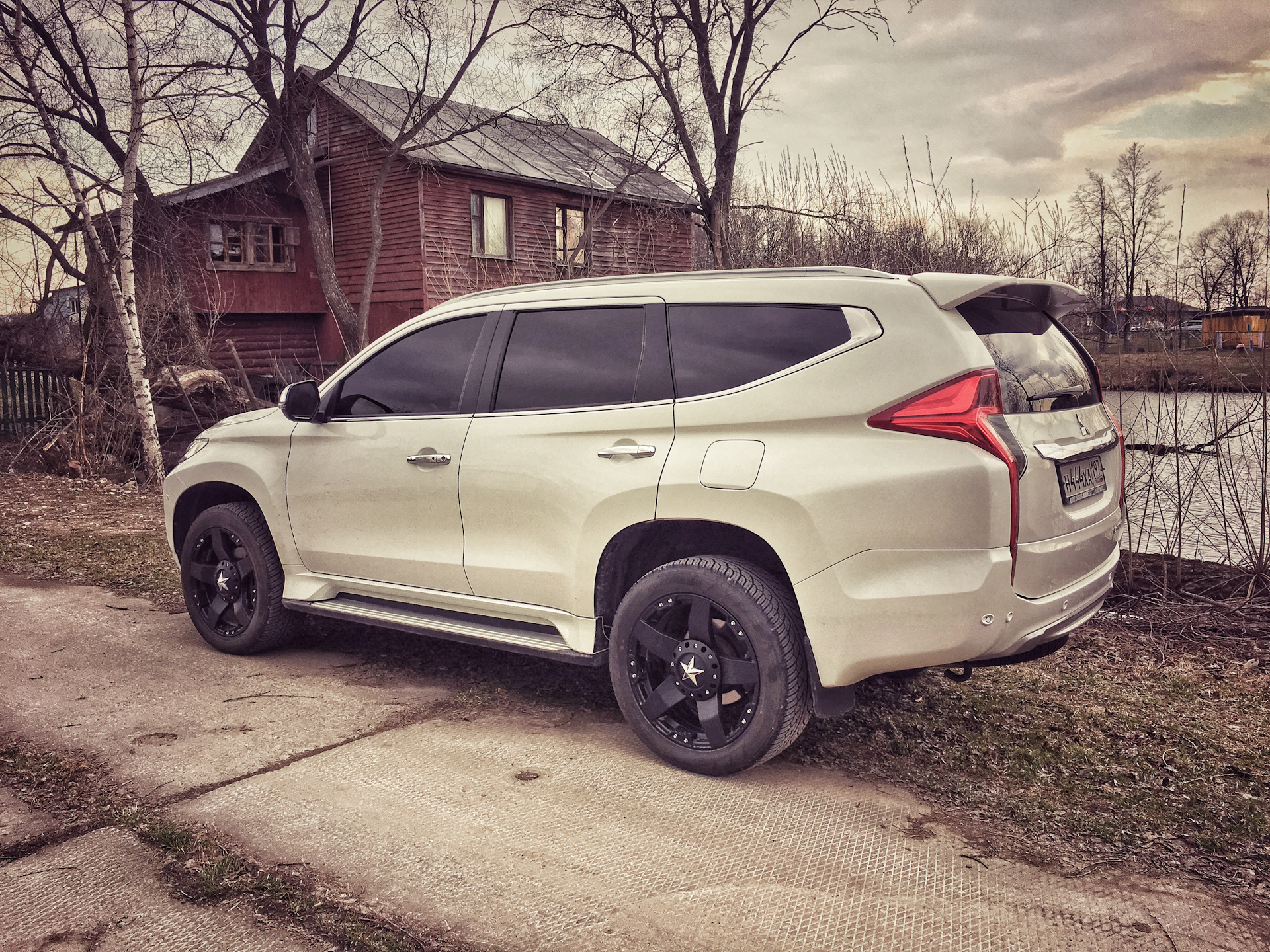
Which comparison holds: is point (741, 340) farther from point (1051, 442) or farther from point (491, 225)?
point (491, 225)

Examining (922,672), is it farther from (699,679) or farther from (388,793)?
(388,793)

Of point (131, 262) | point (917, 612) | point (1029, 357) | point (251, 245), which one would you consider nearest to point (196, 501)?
point (917, 612)

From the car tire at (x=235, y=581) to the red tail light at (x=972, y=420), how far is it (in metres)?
3.46

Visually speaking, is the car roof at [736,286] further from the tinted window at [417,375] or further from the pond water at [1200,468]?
the pond water at [1200,468]

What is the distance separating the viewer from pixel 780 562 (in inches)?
147

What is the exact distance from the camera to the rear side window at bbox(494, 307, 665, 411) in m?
4.05

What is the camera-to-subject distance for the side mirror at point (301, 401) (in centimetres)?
488

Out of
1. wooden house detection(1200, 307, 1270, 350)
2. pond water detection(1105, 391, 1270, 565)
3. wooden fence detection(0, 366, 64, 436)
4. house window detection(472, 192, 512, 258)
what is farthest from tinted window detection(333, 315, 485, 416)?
house window detection(472, 192, 512, 258)

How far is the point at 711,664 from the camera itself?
363 centimetres

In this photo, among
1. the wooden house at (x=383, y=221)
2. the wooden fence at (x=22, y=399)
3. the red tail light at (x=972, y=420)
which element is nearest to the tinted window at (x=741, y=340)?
the red tail light at (x=972, y=420)

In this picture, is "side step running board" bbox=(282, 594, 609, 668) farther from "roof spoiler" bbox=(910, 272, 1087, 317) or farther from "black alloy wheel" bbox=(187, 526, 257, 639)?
"roof spoiler" bbox=(910, 272, 1087, 317)

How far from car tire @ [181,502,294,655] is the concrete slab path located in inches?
18.1

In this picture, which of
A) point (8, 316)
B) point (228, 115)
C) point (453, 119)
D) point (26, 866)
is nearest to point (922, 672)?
point (26, 866)

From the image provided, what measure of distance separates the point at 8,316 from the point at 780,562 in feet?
61.8
